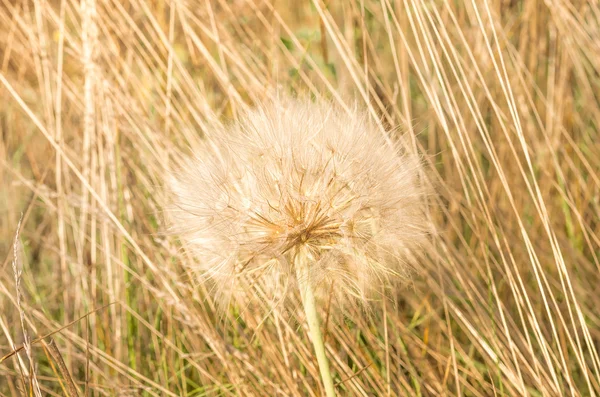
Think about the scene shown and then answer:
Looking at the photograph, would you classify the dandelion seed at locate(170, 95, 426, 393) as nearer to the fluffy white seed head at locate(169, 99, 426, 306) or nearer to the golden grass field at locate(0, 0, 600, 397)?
the fluffy white seed head at locate(169, 99, 426, 306)

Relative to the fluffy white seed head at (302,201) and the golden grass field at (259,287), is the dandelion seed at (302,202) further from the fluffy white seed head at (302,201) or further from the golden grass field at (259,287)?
the golden grass field at (259,287)

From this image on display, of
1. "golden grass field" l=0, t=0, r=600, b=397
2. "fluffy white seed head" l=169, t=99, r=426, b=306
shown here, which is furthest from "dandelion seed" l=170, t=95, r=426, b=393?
"golden grass field" l=0, t=0, r=600, b=397

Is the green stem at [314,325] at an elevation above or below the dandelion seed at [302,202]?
below

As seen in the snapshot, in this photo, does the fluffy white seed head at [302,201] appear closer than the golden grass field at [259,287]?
Yes

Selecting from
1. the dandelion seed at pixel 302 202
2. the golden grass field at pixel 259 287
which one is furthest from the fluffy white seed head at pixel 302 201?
the golden grass field at pixel 259 287

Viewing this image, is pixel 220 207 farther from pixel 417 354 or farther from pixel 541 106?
pixel 541 106

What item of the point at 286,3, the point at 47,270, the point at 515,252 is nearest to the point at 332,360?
the point at 515,252

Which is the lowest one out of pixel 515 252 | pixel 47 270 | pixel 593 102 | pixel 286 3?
pixel 515 252
